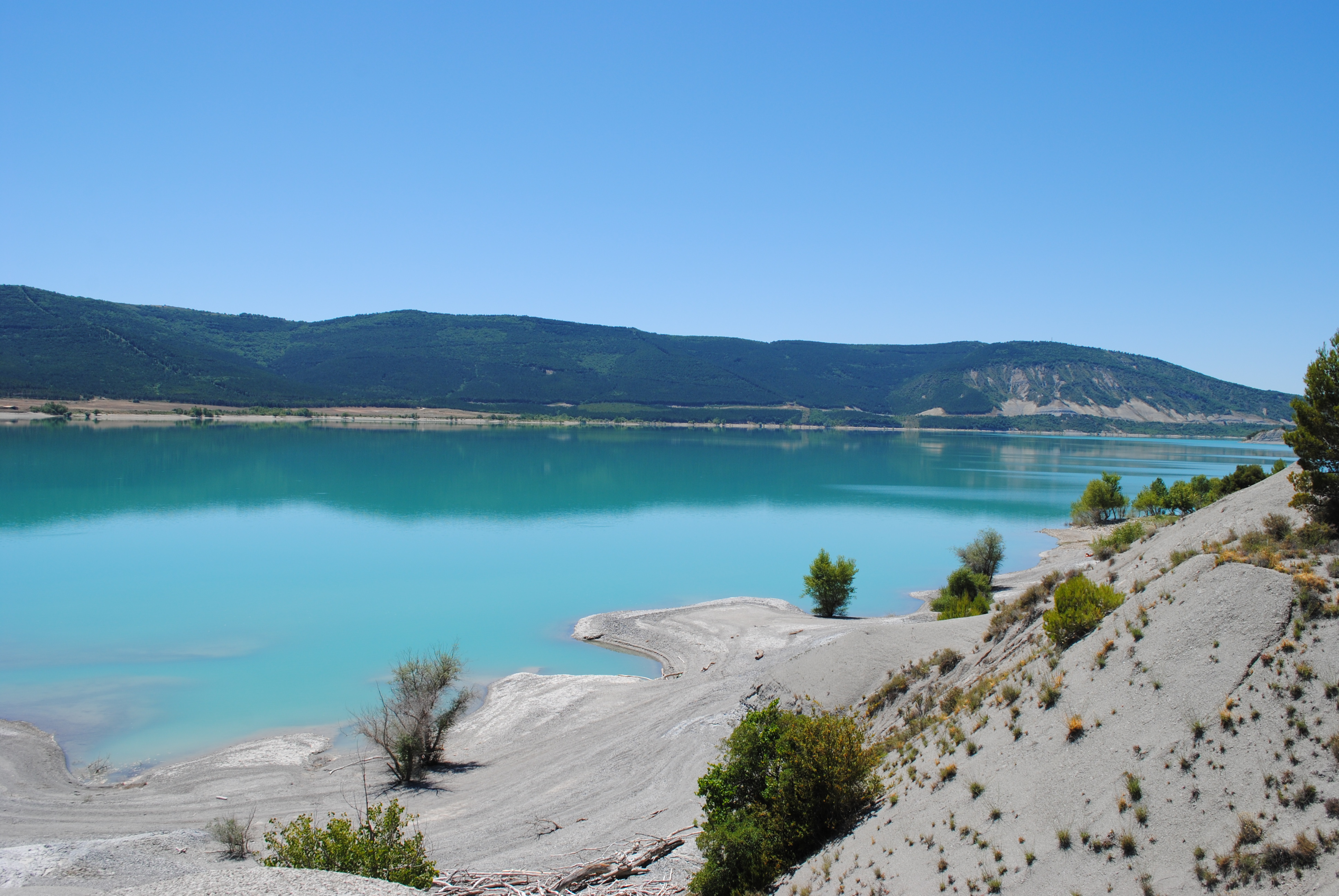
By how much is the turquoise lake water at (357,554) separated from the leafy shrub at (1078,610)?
14.7 m

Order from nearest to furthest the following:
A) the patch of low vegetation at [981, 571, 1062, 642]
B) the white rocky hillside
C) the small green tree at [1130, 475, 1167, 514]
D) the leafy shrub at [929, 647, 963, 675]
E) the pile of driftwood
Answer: the white rocky hillside → the pile of driftwood → the patch of low vegetation at [981, 571, 1062, 642] → the leafy shrub at [929, 647, 963, 675] → the small green tree at [1130, 475, 1167, 514]

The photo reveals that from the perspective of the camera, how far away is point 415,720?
52.9 ft

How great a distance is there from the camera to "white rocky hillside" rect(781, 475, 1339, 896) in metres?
7.22

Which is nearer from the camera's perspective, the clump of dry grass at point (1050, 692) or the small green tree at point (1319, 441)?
the clump of dry grass at point (1050, 692)

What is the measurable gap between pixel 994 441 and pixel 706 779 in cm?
18637

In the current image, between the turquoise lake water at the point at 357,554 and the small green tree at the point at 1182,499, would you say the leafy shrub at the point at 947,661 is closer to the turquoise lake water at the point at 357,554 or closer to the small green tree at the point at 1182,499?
the turquoise lake water at the point at 357,554

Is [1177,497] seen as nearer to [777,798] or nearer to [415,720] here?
[777,798]

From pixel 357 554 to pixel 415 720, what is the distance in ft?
93.3

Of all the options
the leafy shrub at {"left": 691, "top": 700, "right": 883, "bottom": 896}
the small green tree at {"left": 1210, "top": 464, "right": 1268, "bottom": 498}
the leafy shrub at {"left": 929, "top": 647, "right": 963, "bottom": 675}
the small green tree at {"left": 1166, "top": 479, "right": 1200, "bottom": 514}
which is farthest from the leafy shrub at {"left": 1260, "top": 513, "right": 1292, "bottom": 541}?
the small green tree at {"left": 1166, "top": 479, "right": 1200, "bottom": 514}

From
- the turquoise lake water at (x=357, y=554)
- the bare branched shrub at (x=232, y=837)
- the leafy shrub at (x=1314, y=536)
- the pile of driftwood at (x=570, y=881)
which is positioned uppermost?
the leafy shrub at (x=1314, y=536)

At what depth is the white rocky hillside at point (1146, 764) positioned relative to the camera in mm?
7219

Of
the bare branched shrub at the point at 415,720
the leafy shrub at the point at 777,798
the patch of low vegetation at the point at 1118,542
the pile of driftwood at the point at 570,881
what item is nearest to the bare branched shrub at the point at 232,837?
the pile of driftwood at the point at 570,881

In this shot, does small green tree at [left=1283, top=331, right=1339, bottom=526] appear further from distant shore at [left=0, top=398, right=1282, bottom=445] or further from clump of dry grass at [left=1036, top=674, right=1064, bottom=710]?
distant shore at [left=0, top=398, right=1282, bottom=445]

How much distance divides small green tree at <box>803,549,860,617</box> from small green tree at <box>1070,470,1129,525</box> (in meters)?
29.0
